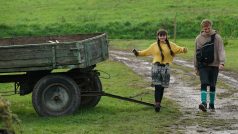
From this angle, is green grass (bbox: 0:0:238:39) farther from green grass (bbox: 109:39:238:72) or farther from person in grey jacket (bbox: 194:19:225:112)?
person in grey jacket (bbox: 194:19:225:112)

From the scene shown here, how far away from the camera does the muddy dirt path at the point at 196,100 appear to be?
11461 mm

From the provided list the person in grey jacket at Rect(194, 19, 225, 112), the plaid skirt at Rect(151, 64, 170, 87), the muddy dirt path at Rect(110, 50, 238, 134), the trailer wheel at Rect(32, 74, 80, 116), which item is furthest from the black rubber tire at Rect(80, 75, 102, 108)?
the person in grey jacket at Rect(194, 19, 225, 112)

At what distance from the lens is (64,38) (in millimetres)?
15523

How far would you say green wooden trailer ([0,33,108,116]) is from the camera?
12.5 m

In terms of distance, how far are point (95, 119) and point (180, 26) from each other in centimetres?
2885

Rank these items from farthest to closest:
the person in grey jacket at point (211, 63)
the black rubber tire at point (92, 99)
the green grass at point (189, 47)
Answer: the green grass at point (189, 47), the black rubber tire at point (92, 99), the person in grey jacket at point (211, 63)

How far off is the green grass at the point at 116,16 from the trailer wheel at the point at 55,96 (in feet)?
86.3

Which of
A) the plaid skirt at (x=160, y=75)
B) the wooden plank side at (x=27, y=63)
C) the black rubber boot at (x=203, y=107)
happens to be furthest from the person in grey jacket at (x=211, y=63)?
the wooden plank side at (x=27, y=63)

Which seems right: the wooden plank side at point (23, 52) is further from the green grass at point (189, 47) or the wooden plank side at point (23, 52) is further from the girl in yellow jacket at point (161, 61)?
the green grass at point (189, 47)

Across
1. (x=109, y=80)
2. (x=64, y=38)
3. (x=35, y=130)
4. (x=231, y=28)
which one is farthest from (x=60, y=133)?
(x=231, y=28)

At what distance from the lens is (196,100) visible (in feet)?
49.1

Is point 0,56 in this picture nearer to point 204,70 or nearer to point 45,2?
point 204,70

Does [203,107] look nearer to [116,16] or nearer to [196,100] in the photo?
[196,100]

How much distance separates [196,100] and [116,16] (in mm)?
30303
